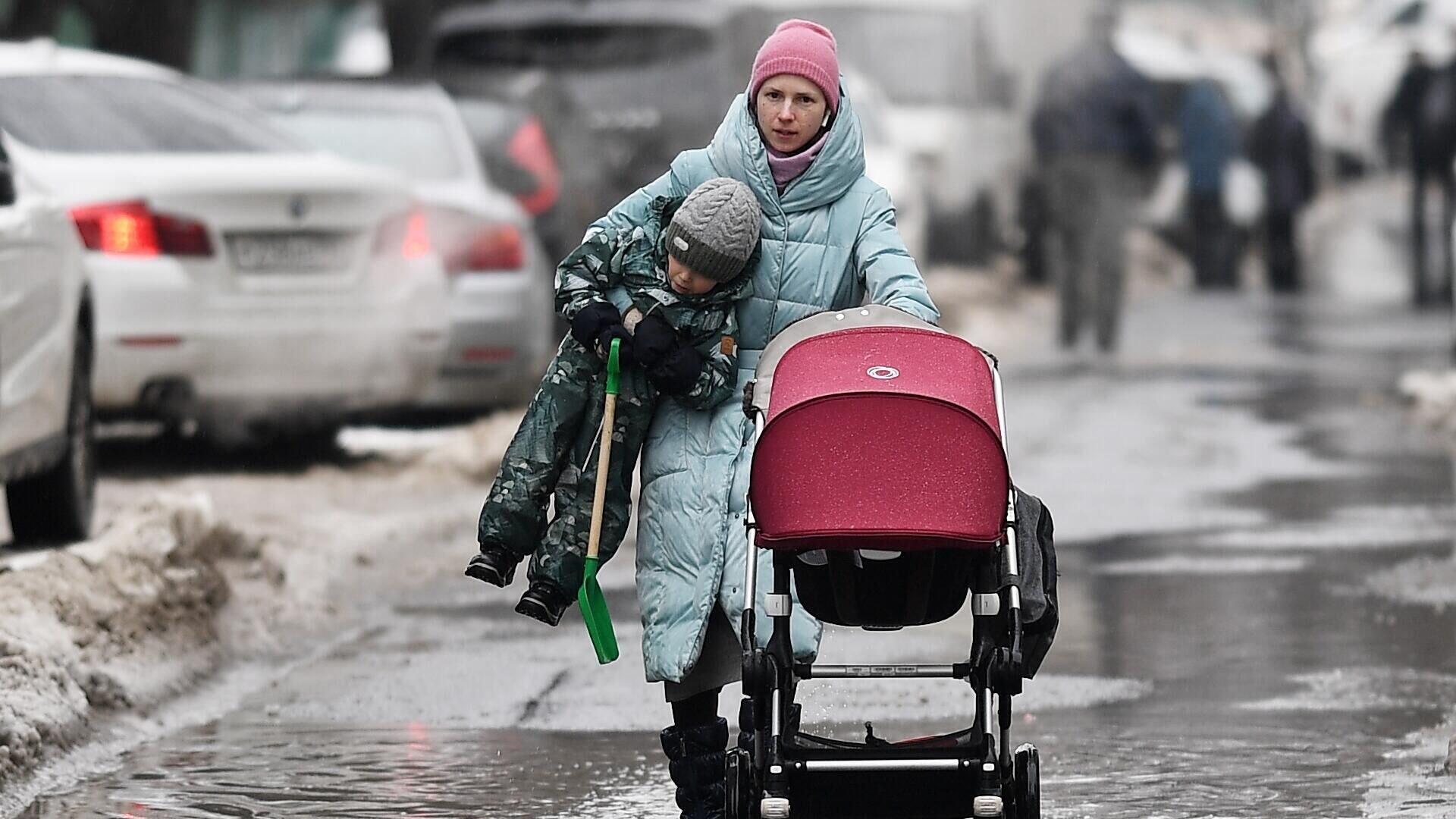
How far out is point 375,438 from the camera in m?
14.2

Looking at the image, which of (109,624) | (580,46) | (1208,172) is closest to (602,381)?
(109,624)

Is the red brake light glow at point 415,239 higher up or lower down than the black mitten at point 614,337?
higher up

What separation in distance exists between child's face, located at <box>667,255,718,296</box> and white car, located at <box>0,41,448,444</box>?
5955 mm

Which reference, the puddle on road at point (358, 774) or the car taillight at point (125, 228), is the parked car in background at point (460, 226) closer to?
the car taillight at point (125, 228)

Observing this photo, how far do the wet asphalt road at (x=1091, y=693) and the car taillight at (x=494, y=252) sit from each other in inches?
95.4

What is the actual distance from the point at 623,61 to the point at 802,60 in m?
14.1

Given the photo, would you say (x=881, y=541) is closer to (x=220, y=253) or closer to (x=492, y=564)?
(x=492, y=564)

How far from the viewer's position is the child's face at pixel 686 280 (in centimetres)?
575

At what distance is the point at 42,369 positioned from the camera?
378 inches

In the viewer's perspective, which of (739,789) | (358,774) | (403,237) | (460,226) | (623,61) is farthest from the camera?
(623,61)

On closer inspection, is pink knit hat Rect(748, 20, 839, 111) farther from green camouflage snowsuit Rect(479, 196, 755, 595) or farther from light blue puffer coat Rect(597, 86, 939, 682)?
green camouflage snowsuit Rect(479, 196, 755, 595)

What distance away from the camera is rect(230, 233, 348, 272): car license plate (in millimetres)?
11820

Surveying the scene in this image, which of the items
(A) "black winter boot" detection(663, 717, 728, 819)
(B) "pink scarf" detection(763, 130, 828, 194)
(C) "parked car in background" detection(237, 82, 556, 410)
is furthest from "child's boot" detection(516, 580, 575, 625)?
(C) "parked car in background" detection(237, 82, 556, 410)

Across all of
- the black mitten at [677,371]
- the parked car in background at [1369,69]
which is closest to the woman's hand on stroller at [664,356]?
the black mitten at [677,371]
